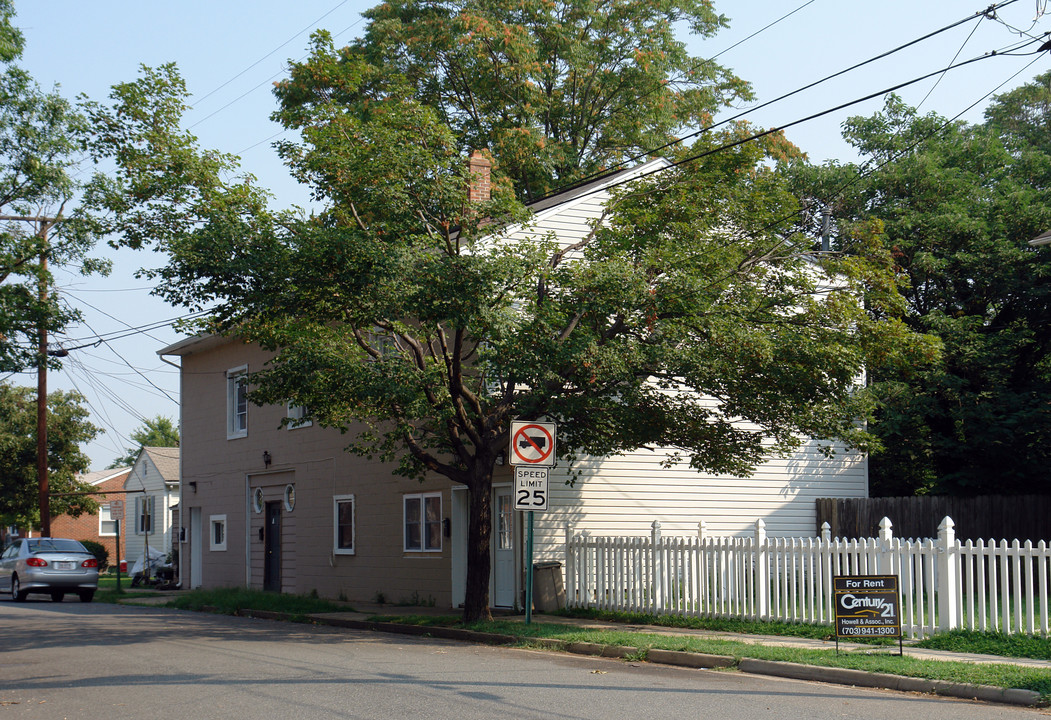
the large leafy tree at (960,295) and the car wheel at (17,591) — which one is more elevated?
the large leafy tree at (960,295)

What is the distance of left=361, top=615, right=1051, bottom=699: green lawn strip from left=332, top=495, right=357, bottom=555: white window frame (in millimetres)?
8349

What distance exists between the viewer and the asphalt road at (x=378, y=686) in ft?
29.0

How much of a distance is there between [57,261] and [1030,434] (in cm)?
2280

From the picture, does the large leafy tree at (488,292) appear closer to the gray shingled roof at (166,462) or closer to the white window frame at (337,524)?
the white window frame at (337,524)

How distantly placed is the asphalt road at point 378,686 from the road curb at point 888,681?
0.85 feet

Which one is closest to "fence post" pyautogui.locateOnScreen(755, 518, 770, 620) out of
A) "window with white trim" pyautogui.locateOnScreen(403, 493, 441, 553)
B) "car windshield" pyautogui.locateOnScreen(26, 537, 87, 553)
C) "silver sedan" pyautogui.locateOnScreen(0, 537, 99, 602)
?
"window with white trim" pyautogui.locateOnScreen(403, 493, 441, 553)

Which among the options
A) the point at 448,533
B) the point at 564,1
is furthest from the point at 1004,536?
the point at 564,1

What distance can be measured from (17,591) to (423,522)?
11.9 m

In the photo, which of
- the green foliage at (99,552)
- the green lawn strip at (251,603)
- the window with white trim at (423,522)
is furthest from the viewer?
the green foliage at (99,552)

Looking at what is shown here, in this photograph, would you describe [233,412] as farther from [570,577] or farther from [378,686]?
[378,686]

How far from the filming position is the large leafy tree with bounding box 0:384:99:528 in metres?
43.5

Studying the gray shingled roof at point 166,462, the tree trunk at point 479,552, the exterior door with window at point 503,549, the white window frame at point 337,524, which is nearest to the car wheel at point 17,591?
the white window frame at point 337,524

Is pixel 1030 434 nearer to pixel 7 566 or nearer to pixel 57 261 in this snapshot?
pixel 57 261

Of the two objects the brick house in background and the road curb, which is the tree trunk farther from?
the brick house in background
